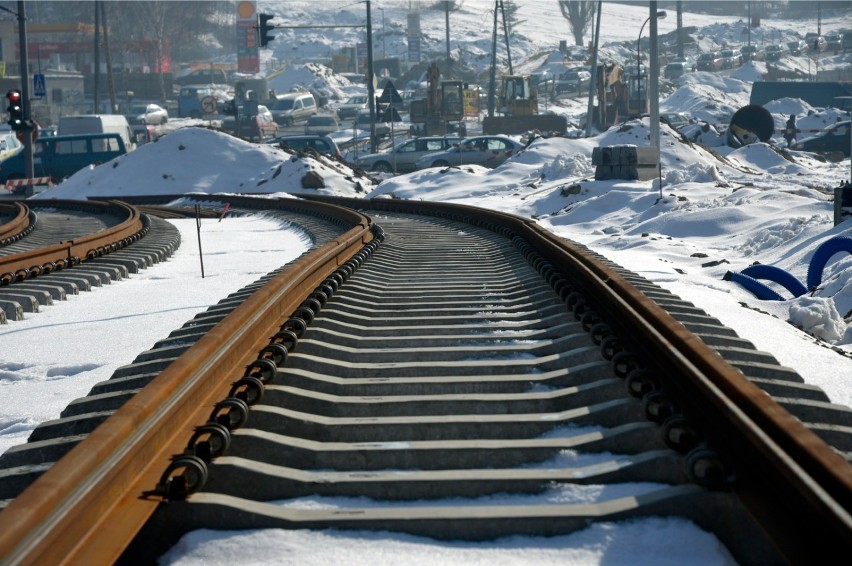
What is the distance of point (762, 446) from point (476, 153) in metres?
39.3

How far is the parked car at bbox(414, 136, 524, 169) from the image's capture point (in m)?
41.9

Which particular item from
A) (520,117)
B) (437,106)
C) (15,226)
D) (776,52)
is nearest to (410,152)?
(437,106)

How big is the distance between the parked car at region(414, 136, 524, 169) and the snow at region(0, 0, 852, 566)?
4565mm

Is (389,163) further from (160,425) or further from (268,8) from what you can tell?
(268,8)

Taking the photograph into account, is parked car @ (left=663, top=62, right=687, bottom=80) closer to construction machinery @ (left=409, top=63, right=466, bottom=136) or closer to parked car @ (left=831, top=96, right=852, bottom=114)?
parked car @ (left=831, top=96, right=852, bottom=114)

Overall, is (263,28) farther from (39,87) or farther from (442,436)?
(442,436)

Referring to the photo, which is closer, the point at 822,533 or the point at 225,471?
the point at 822,533

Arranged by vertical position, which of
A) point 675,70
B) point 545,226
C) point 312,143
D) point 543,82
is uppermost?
point 675,70

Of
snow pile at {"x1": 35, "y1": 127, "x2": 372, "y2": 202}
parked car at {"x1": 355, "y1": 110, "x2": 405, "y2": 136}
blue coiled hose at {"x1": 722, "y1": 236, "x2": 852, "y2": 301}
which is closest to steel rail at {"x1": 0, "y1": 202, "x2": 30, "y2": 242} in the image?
blue coiled hose at {"x1": 722, "y1": 236, "x2": 852, "y2": 301}

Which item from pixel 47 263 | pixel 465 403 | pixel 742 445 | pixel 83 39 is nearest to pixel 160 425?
pixel 465 403

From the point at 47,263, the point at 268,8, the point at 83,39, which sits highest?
the point at 268,8

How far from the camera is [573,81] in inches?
4240

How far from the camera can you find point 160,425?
12.1 feet

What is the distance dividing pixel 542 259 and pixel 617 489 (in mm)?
5462
